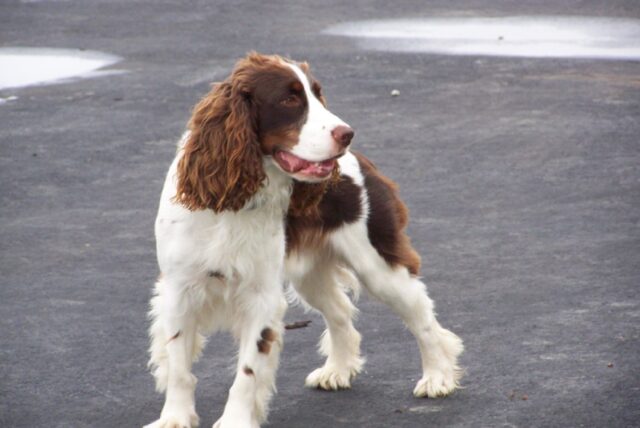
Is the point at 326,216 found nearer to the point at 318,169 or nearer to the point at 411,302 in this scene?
the point at 411,302

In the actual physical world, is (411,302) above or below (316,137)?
below

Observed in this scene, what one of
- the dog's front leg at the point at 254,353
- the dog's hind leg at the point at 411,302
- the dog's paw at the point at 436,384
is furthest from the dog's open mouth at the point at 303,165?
the dog's paw at the point at 436,384

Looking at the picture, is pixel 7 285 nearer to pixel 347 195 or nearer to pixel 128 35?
pixel 347 195

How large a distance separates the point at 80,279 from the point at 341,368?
7.21 ft

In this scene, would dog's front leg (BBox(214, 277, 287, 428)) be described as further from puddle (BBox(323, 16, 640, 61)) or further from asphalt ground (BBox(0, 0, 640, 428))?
puddle (BBox(323, 16, 640, 61))

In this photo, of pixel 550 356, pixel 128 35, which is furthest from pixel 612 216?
pixel 128 35

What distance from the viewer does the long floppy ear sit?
16.4 ft

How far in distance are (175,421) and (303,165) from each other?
1225 mm

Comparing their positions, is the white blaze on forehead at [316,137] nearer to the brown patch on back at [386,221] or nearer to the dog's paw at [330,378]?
the brown patch on back at [386,221]

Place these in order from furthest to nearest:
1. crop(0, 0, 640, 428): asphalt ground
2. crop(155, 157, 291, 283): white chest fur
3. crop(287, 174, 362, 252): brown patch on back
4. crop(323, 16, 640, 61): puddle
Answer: crop(323, 16, 640, 61): puddle < crop(0, 0, 640, 428): asphalt ground < crop(287, 174, 362, 252): brown patch on back < crop(155, 157, 291, 283): white chest fur

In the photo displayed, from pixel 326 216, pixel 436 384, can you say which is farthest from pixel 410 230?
pixel 326 216

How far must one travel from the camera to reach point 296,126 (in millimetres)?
5016

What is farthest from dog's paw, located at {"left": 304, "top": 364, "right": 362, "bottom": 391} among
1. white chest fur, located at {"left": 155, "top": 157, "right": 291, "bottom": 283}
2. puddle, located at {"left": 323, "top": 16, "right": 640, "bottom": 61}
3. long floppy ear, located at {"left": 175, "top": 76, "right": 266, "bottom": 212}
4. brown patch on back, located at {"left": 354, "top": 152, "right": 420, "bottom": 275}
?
puddle, located at {"left": 323, "top": 16, "right": 640, "bottom": 61}

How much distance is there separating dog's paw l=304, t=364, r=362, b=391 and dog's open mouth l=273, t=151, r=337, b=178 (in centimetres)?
133
